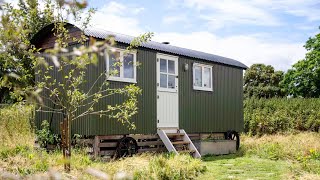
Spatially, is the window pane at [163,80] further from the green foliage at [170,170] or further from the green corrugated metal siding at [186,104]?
the green foliage at [170,170]

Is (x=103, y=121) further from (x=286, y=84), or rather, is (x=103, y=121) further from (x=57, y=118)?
(x=286, y=84)

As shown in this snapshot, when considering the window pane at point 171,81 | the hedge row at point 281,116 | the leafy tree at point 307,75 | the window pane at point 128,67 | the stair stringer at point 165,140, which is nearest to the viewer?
the window pane at point 128,67

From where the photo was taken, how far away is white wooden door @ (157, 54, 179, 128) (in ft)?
37.8

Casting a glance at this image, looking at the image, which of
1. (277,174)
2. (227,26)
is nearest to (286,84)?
(227,26)

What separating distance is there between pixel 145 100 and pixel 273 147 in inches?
161

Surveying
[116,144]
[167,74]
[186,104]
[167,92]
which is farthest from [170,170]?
[186,104]

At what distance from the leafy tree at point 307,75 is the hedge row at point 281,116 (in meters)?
11.9

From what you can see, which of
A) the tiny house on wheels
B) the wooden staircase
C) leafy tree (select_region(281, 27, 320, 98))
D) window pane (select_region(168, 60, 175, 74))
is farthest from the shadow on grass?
leafy tree (select_region(281, 27, 320, 98))

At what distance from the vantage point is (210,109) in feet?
43.8

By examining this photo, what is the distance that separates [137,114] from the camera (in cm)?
1070

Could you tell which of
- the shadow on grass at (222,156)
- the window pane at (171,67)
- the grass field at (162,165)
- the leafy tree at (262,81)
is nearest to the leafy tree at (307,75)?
the leafy tree at (262,81)

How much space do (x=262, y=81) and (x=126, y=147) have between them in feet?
96.8

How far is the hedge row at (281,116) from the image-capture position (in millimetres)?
19688

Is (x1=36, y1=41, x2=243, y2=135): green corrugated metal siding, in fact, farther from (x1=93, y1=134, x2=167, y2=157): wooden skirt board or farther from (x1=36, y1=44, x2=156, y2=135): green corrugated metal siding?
(x1=93, y1=134, x2=167, y2=157): wooden skirt board
